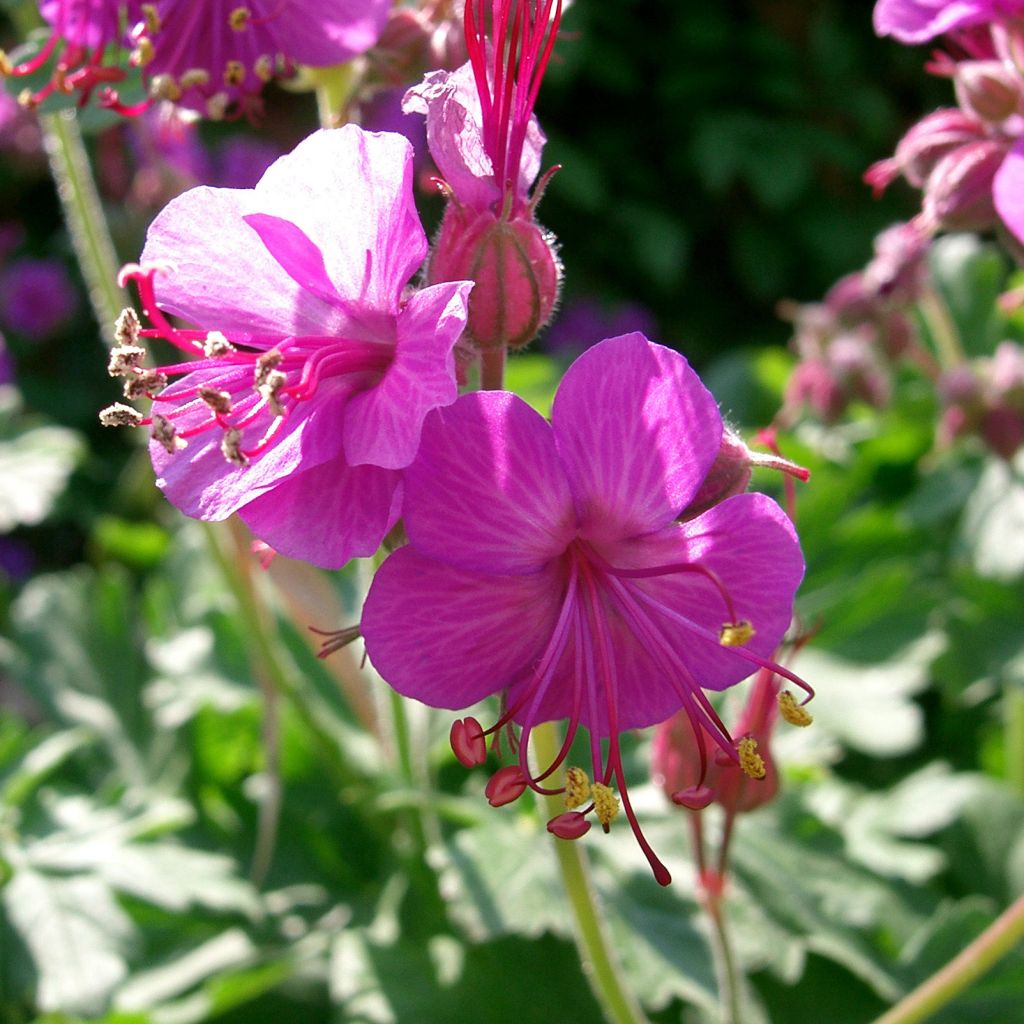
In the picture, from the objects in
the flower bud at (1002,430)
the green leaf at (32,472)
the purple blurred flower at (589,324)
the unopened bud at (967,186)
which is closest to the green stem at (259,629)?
the green leaf at (32,472)

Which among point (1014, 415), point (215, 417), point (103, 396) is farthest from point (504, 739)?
point (103, 396)

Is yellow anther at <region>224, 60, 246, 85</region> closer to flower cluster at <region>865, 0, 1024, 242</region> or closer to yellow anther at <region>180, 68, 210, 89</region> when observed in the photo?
yellow anther at <region>180, 68, 210, 89</region>

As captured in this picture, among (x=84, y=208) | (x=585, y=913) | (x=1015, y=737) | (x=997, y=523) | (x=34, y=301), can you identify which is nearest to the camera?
(x=585, y=913)

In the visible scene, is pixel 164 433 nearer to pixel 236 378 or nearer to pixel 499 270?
pixel 236 378

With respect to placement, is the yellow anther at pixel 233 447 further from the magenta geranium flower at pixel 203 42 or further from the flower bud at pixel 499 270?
the magenta geranium flower at pixel 203 42

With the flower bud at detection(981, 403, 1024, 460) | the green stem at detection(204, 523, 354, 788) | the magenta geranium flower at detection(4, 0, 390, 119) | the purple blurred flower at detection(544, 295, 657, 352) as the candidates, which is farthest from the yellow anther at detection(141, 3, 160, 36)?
the purple blurred flower at detection(544, 295, 657, 352)

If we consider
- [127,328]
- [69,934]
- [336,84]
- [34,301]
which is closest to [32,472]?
[69,934]

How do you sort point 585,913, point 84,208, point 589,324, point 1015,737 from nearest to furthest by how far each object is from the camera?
point 585,913 < point 84,208 < point 1015,737 < point 589,324
